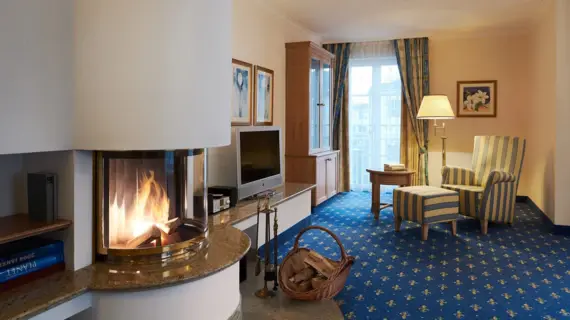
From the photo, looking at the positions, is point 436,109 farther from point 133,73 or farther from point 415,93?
point 133,73

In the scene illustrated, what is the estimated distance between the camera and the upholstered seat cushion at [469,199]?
477cm

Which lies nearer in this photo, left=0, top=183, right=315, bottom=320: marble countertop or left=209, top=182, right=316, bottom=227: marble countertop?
left=0, top=183, right=315, bottom=320: marble countertop

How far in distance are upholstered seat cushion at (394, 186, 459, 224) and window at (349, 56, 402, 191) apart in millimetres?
2752

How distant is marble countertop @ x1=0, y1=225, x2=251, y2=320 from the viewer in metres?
1.68

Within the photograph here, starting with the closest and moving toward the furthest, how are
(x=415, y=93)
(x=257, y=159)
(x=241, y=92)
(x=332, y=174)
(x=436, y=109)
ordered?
(x=257, y=159), (x=241, y=92), (x=436, y=109), (x=332, y=174), (x=415, y=93)

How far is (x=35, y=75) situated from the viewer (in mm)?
1815

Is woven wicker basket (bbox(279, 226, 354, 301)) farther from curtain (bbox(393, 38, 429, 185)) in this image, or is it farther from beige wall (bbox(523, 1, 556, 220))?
curtain (bbox(393, 38, 429, 185))

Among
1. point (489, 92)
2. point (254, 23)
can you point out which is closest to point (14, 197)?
point (254, 23)

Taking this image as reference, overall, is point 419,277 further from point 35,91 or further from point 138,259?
point 35,91

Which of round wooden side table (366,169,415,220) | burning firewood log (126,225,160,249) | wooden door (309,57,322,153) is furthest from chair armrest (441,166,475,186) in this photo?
burning firewood log (126,225,160,249)

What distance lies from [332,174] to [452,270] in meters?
3.24

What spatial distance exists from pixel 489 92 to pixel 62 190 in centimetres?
641

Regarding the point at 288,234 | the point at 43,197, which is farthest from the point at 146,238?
the point at 288,234

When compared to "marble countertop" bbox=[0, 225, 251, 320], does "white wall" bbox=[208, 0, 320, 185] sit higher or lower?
higher
